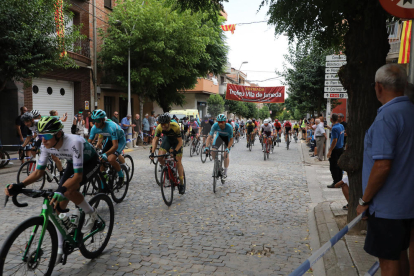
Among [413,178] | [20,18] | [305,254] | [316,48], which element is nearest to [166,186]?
[305,254]

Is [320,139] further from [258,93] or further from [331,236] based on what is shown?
[258,93]

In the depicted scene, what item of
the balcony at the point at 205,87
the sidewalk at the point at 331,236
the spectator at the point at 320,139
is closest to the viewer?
the sidewalk at the point at 331,236

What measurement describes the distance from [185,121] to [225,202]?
17.0m

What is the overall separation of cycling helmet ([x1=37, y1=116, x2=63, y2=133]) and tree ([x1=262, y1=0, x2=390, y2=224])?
11.6ft

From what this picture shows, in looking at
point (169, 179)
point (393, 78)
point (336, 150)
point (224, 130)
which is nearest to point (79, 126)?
point (224, 130)

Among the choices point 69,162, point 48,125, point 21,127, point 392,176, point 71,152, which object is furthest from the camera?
point 21,127

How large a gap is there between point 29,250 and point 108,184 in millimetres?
3614

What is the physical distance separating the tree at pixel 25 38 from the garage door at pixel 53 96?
269 inches

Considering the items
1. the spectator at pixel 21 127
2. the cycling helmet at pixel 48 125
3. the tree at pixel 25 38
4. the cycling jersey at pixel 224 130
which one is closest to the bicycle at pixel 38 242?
the cycling helmet at pixel 48 125

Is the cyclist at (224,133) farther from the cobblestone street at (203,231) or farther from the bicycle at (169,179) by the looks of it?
the bicycle at (169,179)

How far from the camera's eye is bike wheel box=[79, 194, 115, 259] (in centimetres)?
416

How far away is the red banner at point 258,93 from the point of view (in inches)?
1147

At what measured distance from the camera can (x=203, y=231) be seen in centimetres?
548

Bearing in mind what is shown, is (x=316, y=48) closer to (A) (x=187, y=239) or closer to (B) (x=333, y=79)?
(A) (x=187, y=239)
